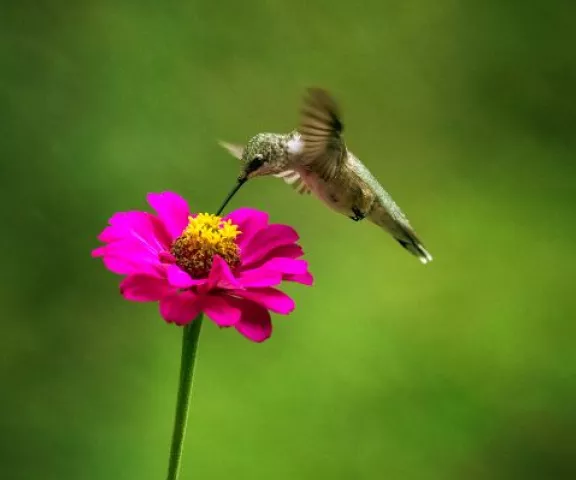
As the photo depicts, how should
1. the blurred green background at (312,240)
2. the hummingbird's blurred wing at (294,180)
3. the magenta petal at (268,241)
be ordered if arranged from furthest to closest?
the blurred green background at (312,240) → the hummingbird's blurred wing at (294,180) → the magenta petal at (268,241)

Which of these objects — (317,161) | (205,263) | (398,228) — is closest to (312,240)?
(398,228)

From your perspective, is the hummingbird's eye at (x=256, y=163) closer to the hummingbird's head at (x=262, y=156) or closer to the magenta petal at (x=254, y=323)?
the hummingbird's head at (x=262, y=156)

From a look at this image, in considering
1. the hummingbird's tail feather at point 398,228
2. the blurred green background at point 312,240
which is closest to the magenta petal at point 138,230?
the hummingbird's tail feather at point 398,228

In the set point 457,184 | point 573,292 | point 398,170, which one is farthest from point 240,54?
point 573,292

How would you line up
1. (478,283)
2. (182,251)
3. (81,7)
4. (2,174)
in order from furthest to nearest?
1. (478,283)
2. (81,7)
3. (2,174)
4. (182,251)

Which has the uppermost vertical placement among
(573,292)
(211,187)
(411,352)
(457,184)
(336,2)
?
(336,2)

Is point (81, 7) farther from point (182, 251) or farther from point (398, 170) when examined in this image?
point (182, 251)

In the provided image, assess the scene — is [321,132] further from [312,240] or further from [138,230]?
[312,240]
